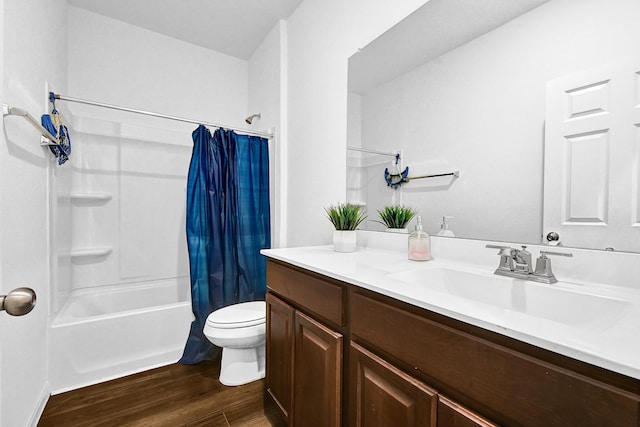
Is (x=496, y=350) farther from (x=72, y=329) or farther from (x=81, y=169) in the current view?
(x=81, y=169)

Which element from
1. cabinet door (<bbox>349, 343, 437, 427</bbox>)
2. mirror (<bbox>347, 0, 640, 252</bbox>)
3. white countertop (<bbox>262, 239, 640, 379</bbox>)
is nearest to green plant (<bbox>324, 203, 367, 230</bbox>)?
mirror (<bbox>347, 0, 640, 252</bbox>)

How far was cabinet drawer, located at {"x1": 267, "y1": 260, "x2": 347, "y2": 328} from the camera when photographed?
96cm

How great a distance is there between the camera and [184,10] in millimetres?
2205

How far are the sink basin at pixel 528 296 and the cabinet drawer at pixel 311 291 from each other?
0.67ft

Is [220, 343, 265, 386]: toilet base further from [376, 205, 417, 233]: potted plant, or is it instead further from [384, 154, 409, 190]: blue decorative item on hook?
[384, 154, 409, 190]: blue decorative item on hook

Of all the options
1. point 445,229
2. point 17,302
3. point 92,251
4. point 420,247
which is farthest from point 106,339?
point 445,229

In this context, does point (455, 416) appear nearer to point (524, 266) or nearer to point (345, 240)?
point (524, 266)

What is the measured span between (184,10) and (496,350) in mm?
2832

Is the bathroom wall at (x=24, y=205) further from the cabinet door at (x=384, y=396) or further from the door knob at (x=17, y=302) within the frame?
the cabinet door at (x=384, y=396)

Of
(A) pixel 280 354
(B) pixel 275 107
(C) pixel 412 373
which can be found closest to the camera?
(C) pixel 412 373

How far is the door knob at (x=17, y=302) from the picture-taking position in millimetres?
532

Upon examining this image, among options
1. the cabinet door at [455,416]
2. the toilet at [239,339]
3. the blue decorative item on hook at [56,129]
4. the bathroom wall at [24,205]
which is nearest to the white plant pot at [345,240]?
the toilet at [239,339]

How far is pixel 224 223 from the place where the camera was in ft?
7.02

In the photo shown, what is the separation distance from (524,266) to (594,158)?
14.2 inches
